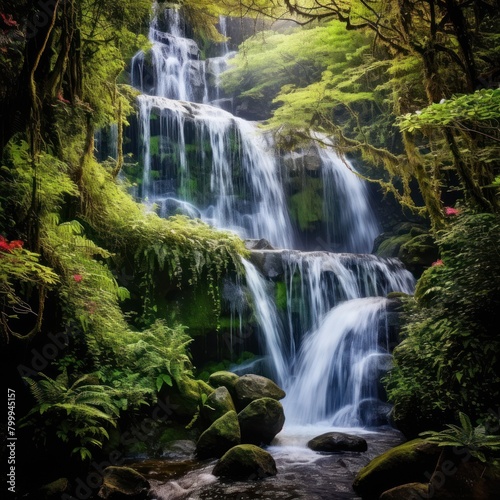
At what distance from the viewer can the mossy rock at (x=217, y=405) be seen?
24.1 ft

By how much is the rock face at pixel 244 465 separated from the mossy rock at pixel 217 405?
1364mm

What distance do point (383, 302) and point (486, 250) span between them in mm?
6996

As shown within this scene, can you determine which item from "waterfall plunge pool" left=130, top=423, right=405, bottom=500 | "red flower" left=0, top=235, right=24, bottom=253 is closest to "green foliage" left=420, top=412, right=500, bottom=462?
"waterfall plunge pool" left=130, top=423, right=405, bottom=500

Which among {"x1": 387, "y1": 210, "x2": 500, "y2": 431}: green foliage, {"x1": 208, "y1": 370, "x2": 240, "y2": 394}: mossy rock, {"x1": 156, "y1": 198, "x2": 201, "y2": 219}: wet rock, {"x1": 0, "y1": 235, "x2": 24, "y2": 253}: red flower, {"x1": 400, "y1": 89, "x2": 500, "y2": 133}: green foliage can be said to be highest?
{"x1": 156, "y1": 198, "x2": 201, "y2": 219}: wet rock

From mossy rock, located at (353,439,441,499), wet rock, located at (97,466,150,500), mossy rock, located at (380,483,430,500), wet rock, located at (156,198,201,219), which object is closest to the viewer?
mossy rock, located at (380,483,430,500)

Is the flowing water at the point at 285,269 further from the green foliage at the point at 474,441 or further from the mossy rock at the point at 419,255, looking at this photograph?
the green foliage at the point at 474,441

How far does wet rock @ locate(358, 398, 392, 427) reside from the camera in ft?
28.3

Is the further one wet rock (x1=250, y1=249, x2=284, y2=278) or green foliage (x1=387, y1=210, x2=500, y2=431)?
wet rock (x1=250, y1=249, x2=284, y2=278)

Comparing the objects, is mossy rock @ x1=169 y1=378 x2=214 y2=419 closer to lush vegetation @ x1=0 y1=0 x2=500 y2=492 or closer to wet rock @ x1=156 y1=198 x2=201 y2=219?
lush vegetation @ x1=0 y1=0 x2=500 y2=492

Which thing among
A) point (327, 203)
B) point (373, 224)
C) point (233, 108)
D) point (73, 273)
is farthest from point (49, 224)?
point (233, 108)

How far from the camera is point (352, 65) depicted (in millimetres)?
11359

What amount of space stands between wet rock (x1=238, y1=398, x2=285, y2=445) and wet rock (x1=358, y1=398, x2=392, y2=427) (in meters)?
2.36

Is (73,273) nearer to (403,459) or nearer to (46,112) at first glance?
(46,112)

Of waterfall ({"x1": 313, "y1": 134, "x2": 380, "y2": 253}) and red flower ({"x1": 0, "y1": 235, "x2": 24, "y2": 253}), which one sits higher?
waterfall ({"x1": 313, "y1": 134, "x2": 380, "y2": 253})
